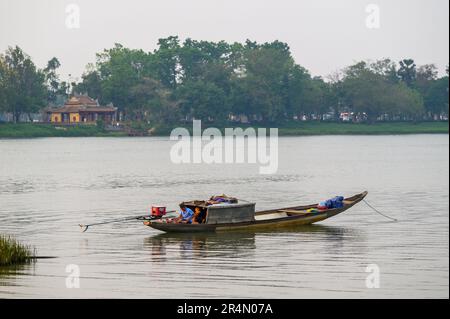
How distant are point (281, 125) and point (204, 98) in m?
23.4

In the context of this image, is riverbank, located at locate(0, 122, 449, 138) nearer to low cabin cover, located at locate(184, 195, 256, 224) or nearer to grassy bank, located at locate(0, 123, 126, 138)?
grassy bank, located at locate(0, 123, 126, 138)

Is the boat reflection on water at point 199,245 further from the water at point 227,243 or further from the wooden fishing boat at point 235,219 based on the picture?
the wooden fishing boat at point 235,219

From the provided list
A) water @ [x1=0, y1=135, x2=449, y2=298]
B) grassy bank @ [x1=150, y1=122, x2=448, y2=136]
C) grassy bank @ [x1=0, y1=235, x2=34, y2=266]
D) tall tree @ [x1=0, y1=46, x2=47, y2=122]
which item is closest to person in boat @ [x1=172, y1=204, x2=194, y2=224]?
water @ [x1=0, y1=135, x2=449, y2=298]

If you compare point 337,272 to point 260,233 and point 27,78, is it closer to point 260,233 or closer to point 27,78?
point 260,233

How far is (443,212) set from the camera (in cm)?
4103

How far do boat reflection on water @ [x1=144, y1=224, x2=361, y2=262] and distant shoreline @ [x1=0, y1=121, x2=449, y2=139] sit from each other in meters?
112

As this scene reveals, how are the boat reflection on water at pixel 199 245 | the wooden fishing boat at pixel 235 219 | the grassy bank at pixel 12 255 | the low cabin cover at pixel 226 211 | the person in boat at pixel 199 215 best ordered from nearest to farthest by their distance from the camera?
the grassy bank at pixel 12 255 < the boat reflection on water at pixel 199 245 < the wooden fishing boat at pixel 235 219 < the low cabin cover at pixel 226 211 < the person in boat at pixel 199 215

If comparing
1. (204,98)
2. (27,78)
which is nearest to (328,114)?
(204,98)

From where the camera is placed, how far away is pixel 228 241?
30.6 meters

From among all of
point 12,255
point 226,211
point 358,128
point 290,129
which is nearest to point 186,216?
point 226,211

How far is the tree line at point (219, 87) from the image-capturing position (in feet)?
470

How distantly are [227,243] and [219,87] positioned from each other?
121406mm

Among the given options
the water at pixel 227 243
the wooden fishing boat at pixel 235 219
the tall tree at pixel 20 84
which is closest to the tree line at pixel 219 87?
the tall tree at pixel 20 84

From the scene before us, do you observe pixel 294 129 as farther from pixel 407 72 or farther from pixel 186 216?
pixel 186 216
